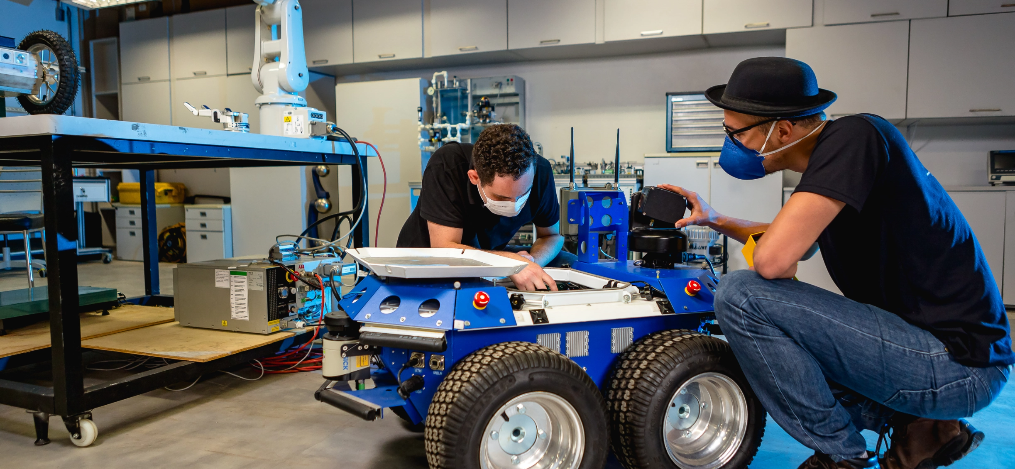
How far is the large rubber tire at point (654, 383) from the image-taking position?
1.33 m

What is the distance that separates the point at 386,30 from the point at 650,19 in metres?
2.14

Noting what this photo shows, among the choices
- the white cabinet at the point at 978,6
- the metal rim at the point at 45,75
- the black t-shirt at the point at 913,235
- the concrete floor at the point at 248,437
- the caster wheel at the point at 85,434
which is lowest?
the concrete floor at the point at 248,437

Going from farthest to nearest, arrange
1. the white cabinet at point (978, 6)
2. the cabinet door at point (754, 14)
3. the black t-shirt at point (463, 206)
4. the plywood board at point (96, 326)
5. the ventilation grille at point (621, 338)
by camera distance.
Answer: the cabinet door at point (754, 14) → the white cabinet at point (978, 6) → the plywood board at point (96, 326) → the black t-shirt at point (463, 206) → the ventilation grille at point (621, 338)

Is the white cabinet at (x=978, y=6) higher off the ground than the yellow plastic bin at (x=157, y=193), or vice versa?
the white cabinet at (x=978, y=6)

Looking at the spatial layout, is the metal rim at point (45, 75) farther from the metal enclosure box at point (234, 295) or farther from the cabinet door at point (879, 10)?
the cabinet door at point (879, 10)

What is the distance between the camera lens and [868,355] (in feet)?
3.83

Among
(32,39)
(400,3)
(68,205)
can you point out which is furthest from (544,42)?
(68,205)

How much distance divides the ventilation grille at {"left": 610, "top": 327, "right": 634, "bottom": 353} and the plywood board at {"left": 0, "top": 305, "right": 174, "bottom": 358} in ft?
6.07

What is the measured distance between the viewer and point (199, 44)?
5863 millimetres

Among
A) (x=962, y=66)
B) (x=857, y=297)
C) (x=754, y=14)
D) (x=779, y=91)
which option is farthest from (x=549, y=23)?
(x=857, y=297)

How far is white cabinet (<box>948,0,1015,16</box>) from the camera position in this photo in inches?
141

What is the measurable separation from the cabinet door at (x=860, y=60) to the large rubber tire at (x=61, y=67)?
3775mm

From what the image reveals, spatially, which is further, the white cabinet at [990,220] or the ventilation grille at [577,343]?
the white cabinet at [990,220]

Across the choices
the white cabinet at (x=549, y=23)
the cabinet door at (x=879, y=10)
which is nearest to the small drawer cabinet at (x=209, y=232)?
the white cabinet at (x=549, y=23)
